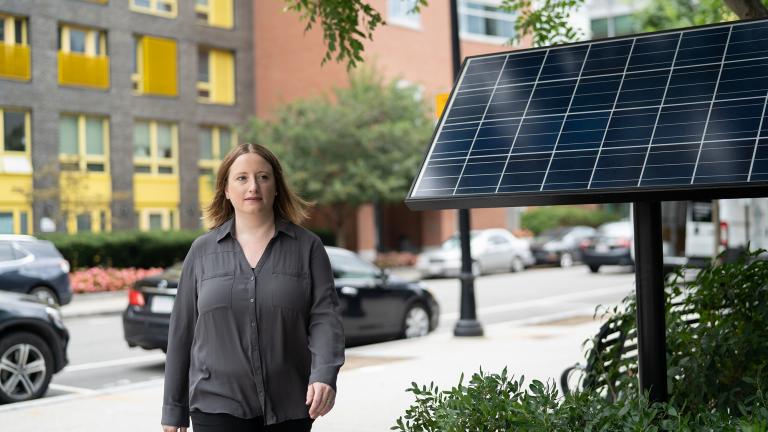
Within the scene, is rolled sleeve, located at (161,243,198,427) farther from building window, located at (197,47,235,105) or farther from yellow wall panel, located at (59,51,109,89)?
building window, located at (197,47,235,105)

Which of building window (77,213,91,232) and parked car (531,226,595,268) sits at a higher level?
building window (77,213,91,232)

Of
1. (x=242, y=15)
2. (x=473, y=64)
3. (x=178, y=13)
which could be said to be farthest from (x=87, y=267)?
(x=473, y=64)

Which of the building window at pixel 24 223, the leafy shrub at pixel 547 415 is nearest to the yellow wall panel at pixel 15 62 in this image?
the building window at pixel 24 223

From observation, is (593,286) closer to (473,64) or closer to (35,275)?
(35,275)

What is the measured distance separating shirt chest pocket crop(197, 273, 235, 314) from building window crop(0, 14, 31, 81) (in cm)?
3180

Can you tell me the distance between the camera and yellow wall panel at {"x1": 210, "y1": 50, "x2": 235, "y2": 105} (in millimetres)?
40281

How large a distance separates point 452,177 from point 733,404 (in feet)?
6.68

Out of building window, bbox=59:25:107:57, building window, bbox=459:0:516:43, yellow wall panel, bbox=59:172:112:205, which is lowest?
yellow wall panel, bbox=59:172:112:205

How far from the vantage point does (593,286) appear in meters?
25.8

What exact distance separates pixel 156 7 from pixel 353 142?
32.9 ft

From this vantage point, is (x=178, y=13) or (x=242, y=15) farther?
(x=242, y=15)

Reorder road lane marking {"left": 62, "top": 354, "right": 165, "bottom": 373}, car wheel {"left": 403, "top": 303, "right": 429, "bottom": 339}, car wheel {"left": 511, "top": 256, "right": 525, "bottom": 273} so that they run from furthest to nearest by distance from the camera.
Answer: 1. car wheel {"left": 511, "top": 256, "right": 525, "bottom": 273}
2. car wheel {"left": 403, "top": 303, "right": 429, "bottom": 339}
3. road lane marking {"left": 62, "top": 354, "right": 165, "bottom": 373}

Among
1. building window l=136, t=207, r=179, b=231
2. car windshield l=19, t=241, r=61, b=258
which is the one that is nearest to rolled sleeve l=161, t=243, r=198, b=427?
car windshield l=19, t=241, r=61, b=258

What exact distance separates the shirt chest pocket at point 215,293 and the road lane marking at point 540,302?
1470 cm
